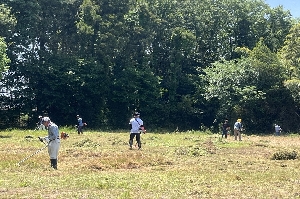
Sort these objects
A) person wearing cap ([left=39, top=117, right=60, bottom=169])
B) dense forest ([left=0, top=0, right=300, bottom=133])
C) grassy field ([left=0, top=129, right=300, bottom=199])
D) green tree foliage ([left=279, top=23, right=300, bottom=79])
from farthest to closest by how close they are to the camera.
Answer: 1. dense forest ([left=0, top=0, right=300, bottom=133])
2. green tree foliage ([left=279, top=23, right=300, bottom=79])
3. person wearing cap ([left=39, top=117, right=60, bottom=169])
4. grassy field ([left=0, top=129, right=300, bottom=199])

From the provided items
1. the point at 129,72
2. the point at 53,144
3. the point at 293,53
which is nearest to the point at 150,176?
the point at 53,144

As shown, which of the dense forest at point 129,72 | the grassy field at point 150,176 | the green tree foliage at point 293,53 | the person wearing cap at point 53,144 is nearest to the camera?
the grassy field at point 150,176

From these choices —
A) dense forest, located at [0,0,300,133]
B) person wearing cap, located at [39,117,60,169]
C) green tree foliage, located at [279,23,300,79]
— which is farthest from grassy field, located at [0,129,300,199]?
dense forest, located at [0,0,300,133]

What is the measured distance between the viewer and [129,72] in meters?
51.7

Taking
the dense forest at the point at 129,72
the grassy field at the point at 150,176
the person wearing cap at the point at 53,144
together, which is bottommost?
the grassy field at the point at 150,176

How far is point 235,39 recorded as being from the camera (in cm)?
6147

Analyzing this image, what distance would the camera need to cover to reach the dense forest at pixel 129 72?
48.3 meters

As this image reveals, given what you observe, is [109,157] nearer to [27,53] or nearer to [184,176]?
[184,176]

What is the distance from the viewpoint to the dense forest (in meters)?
48.3

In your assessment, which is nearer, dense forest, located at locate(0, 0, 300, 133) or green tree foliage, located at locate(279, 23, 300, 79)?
green tree foliage, located at locate(279, 23, 300, 79)

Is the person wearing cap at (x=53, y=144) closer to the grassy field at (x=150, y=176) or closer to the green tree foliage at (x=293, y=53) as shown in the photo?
the grassy field at (x=150, y=176)

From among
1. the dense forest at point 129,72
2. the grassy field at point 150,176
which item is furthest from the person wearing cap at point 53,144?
the dense forest at point 129,72

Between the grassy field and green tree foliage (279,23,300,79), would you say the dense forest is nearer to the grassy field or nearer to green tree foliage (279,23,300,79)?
green tree foliage (279,23,300,79)

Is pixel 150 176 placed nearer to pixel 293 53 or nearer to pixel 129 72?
pixel 293 53
